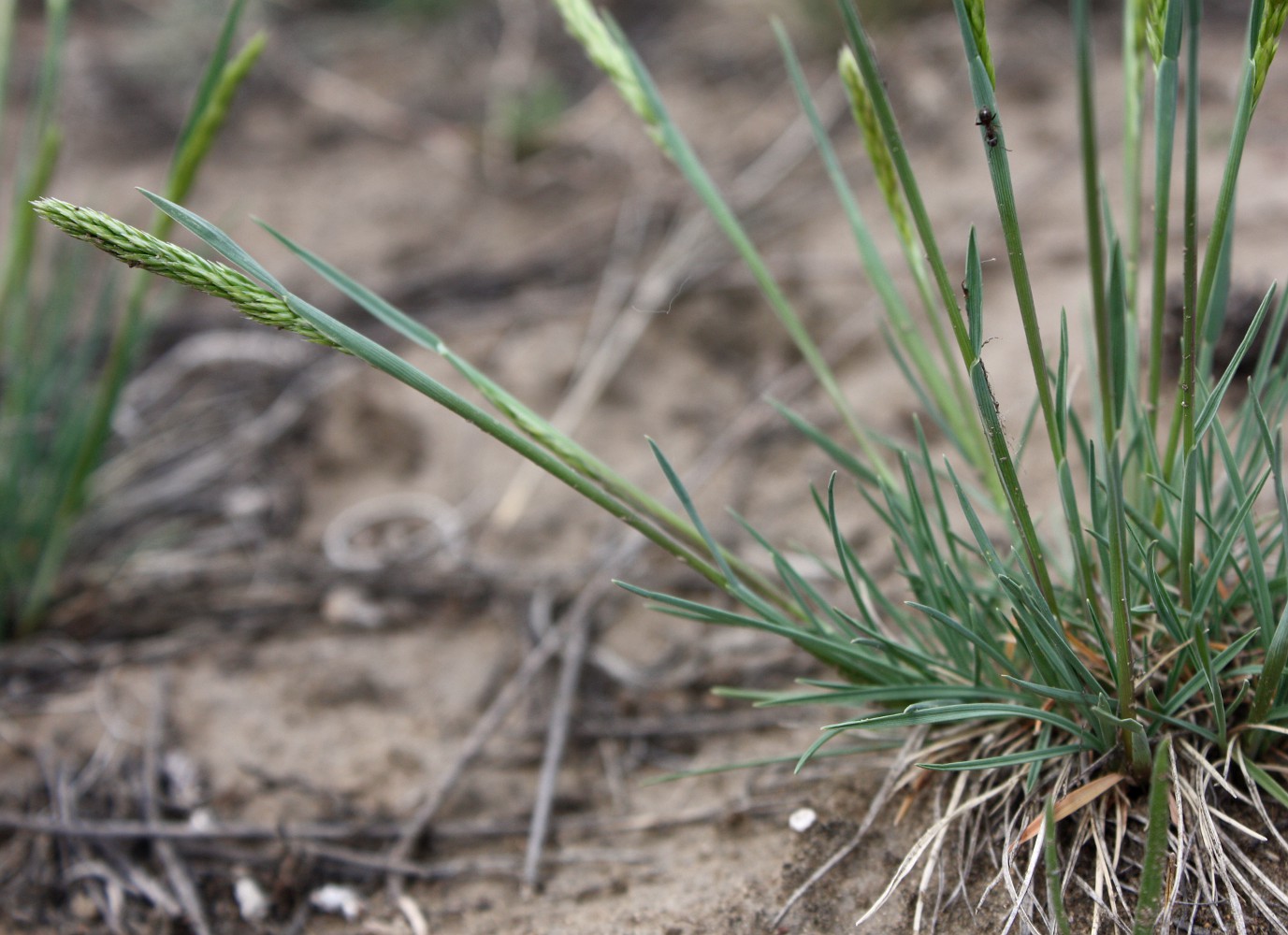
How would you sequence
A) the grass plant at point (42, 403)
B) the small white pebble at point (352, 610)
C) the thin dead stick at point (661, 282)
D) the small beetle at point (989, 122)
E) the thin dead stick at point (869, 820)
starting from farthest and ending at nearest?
the thin dead stick at point (661, 282) → the small white pebble at point (352, 610) → the grass plant at point (42, 403) → the thin dead stick at point (869, 820) → the small beetle at point (989, 122)

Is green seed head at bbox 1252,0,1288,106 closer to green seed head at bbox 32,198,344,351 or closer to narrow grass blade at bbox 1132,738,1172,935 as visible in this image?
narrow grass blade at bbox 1132,738,1172,935

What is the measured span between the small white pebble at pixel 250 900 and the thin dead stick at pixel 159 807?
0.13 feet

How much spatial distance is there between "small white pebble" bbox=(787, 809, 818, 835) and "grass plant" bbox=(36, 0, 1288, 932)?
0.42ft

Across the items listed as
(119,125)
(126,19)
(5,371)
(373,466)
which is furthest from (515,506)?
(126,19)

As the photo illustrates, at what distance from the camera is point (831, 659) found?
948 millimetres

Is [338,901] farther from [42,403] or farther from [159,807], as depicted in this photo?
[42,403]

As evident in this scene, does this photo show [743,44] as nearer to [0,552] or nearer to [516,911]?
[0,552]

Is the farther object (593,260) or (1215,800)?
(593,260)

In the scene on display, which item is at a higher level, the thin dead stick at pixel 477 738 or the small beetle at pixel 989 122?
the small beetle at pixel 989 122

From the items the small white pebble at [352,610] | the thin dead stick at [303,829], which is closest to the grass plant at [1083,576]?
the thin dead stick at [303,829]

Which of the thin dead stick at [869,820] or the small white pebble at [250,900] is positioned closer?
the thin dead stick at [869,820]

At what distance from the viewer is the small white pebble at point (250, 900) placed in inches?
45.8

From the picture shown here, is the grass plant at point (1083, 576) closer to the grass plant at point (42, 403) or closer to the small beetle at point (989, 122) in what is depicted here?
the small beetle at point (989, 122)

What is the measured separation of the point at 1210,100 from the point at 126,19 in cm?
345
